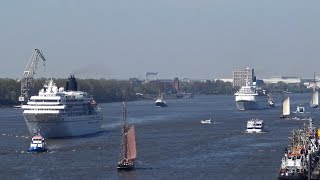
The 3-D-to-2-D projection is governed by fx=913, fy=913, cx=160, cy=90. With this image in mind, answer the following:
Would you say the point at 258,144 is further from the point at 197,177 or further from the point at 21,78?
the point at 21,78

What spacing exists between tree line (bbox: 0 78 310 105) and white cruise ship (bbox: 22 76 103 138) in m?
47.0

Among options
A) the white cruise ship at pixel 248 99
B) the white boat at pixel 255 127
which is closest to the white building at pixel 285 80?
the white cruise ship at pixel 248 99

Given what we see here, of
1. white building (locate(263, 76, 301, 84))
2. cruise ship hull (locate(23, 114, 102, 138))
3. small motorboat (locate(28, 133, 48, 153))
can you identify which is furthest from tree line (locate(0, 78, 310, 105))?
small motorboat (locate(28, 133, 48, 153))

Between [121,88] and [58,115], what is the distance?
80670 millimetres

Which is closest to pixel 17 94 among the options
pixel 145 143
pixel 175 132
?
pixel 175 132

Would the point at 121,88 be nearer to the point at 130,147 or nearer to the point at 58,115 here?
the point at 58,115

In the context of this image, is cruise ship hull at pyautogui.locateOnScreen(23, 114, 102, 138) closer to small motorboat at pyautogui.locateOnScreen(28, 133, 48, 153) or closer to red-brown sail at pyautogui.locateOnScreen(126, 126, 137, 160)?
small motorboat at pyautogui.locateOnScreen(28, 133, 48, 153)

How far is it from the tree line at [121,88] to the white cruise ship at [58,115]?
47.0 meters

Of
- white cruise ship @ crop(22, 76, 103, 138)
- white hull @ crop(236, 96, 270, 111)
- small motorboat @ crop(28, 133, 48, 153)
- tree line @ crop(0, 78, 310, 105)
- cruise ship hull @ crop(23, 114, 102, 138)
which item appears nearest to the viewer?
small motorboat @ crop(28, 133, 48, 153)

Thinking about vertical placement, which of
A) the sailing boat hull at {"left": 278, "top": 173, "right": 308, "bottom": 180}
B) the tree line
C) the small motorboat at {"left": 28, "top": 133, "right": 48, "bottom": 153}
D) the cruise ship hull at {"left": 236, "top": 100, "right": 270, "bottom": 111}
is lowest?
the sailing boat hull at {"left": 278, "top": 173, "right": 308, "bottom": 180}

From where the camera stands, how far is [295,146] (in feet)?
91.7

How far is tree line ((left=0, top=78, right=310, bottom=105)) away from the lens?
96594 millimetres

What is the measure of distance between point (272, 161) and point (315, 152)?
160 centimetres

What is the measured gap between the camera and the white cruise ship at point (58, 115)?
145 feet
